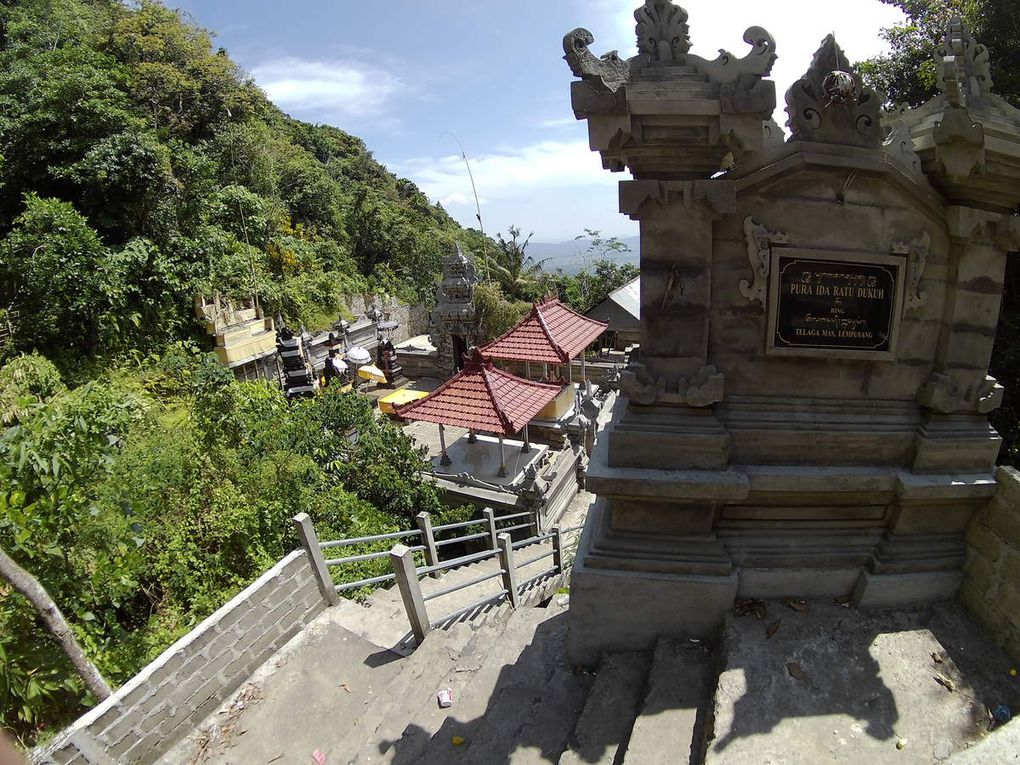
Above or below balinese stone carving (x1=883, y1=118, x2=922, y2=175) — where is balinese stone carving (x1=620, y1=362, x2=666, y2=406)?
below

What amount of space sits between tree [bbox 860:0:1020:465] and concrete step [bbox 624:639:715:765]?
635 centimetres

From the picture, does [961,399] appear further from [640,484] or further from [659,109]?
[659,109]

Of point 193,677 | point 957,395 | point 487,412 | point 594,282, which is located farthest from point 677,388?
point 594,282

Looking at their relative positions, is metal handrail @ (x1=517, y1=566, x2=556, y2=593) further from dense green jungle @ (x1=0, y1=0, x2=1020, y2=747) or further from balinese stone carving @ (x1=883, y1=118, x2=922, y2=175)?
balinese stone carving @ (x1=883, y1=118, x2=922, y2=175)

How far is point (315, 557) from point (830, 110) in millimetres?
6090

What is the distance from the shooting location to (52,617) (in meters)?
4.17

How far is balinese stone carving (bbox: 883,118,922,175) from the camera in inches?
144

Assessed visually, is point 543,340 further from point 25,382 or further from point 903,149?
point 25,382

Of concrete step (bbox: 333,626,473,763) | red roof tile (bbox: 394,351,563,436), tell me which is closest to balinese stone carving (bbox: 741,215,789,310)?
concrete step (bbox: 333,626,473,763)

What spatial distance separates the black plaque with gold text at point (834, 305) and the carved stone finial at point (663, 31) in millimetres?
1518

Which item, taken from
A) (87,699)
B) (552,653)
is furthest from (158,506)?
(552,653)

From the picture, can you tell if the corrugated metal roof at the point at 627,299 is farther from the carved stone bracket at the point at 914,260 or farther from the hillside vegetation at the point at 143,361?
the carved stone bracket at the point at 914,260

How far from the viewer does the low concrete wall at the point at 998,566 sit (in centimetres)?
367

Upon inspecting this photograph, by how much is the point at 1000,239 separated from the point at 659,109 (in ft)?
8.59
